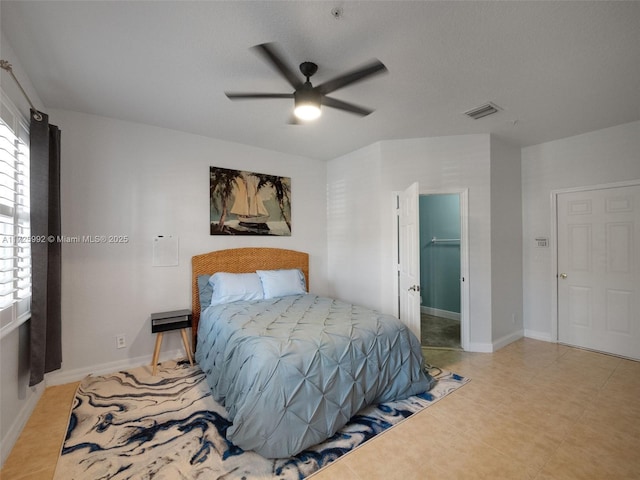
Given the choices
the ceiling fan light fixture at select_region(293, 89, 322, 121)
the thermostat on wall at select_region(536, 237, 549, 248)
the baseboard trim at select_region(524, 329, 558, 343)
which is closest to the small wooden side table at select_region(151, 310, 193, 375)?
the ceiling fan light fixture at select_region(293, 89, 322, 121)

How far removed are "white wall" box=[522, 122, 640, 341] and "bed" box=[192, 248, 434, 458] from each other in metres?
2.41

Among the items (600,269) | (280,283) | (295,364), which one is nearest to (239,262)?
(280,283)

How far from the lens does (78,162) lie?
9.36 ft

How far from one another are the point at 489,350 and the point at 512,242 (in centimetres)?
146

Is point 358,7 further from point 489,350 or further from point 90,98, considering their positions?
point 489,350

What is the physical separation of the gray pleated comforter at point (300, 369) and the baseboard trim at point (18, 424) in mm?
1244

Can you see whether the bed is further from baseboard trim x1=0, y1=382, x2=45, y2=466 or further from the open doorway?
the open doorway

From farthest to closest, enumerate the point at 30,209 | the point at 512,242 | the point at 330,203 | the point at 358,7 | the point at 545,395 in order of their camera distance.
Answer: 1. the point at 330,203
2. the point at 512,242
3. the point at 545,395
4. the point at 30,209
5. the point at 358,7

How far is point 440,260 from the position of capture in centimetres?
511

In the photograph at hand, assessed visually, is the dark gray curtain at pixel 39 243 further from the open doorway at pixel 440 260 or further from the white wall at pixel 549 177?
the white wall at pixel 549 177

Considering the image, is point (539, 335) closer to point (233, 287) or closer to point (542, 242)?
point (542, 242)

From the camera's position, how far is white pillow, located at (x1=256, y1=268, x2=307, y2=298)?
3432 mm

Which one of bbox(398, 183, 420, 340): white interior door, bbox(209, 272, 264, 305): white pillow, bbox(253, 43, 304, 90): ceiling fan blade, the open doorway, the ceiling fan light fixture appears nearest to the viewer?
bbox(253, 43, 304, 90): ceiling fan blade

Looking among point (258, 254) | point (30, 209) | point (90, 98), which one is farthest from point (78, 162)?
point (258, 254)
